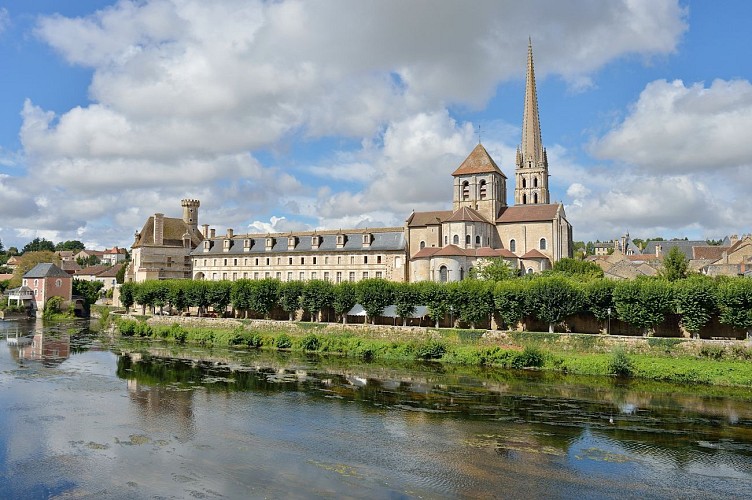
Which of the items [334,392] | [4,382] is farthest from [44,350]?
[334,392]

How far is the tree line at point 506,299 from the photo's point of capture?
30.6 meters

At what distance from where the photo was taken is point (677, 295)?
30.9 m

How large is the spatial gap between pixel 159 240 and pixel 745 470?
57955mm

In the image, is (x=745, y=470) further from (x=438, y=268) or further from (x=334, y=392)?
(x=438, y=268)

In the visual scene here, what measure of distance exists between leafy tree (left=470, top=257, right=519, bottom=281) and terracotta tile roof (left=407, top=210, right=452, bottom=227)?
256 inches

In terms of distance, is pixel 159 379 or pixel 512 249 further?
pixel 512 249

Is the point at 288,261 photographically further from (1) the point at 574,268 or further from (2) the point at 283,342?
(1) the point at 574,268

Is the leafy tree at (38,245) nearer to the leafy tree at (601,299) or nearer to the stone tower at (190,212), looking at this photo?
the stone tower at (190,212)

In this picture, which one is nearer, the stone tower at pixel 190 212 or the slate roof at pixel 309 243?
the slate roof at pixel 309 243

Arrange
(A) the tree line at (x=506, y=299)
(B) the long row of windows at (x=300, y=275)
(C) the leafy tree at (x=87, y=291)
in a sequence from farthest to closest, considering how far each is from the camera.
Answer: (C) the leafy tree at (x=87, y=291)
(B) the long row of windows at (x=300, y=275)
(A) the tree line at (x=506, y=299)

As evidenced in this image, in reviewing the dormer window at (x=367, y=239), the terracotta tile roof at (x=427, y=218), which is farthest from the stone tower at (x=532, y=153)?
the dormer window at (x=367, y=239)

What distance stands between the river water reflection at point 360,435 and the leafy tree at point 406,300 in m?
8.92

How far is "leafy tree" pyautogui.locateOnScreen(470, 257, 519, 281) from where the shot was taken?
44.7 metres

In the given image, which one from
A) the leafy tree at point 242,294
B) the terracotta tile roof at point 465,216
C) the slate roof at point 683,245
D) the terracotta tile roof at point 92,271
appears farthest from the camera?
the terracotta tile roof at point 92,271
